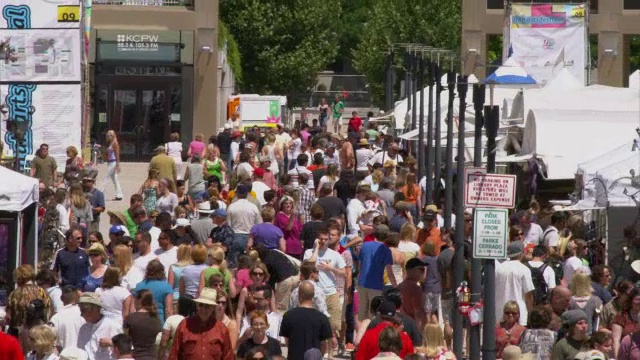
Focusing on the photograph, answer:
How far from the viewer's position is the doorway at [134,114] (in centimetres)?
4806

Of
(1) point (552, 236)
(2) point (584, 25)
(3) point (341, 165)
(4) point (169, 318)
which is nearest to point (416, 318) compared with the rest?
(4) point (169, 318)

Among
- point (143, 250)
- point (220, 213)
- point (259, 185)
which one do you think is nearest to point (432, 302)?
point (143, 250)

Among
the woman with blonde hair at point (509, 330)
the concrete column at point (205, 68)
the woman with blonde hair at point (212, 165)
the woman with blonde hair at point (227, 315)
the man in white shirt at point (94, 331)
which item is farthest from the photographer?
the concrete column at point (205, 68)

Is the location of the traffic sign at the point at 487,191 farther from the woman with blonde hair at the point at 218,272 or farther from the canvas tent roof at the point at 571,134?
the canvas tent roof at the point at 571,134

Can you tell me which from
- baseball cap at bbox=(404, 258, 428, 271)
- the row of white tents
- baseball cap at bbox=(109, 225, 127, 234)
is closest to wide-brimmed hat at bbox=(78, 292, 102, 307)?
baseball cap at bbox=(404, 258, 428, 271)

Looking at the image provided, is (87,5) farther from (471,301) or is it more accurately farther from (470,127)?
(471,301)

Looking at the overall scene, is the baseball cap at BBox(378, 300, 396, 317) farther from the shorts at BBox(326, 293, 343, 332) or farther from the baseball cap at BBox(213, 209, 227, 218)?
the baseball cap at BBox(213, 209, 227, 218)

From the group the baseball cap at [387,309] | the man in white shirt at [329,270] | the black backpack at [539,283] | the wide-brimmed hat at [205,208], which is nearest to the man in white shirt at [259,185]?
the wide-brimmed hat at [205,208]

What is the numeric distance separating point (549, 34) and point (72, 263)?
98.4 feet

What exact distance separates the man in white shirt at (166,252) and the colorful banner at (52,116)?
17.7m

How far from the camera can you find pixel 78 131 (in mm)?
36250

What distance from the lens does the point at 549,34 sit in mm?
46375

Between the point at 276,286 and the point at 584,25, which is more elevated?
the point at 584,25

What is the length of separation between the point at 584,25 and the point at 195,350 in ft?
114
